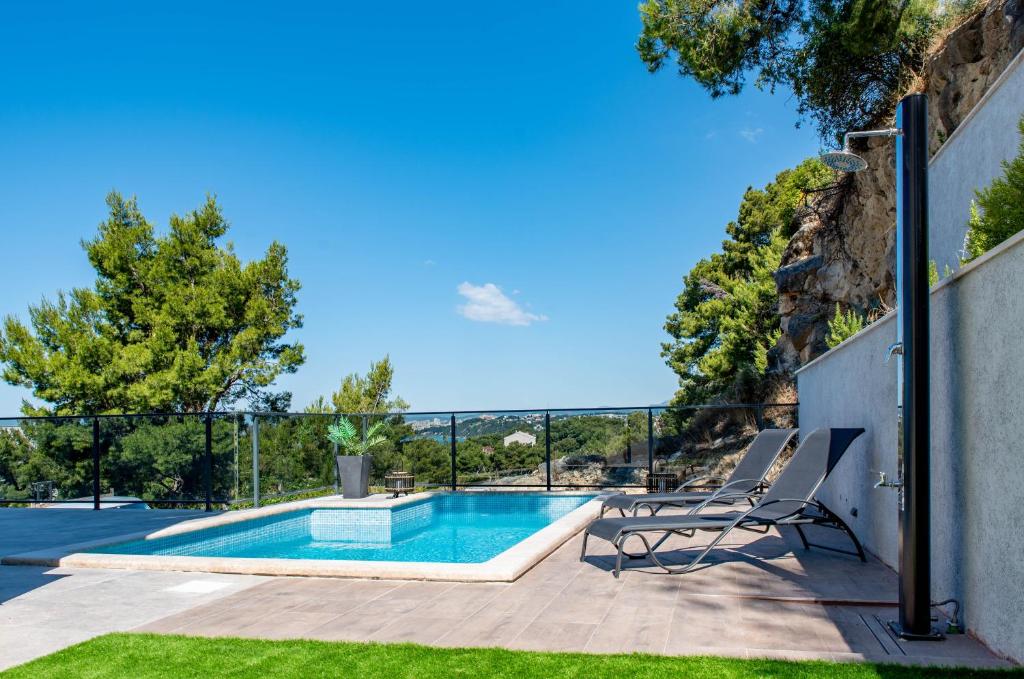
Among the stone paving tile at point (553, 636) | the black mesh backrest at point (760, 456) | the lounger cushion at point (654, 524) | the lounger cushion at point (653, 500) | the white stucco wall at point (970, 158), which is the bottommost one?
the stone paving tile at point (553, 636)

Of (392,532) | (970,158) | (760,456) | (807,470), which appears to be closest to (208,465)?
(392,532)

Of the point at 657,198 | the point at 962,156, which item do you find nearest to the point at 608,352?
the point at 657,198

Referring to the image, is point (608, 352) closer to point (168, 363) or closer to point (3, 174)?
point (168, 363)

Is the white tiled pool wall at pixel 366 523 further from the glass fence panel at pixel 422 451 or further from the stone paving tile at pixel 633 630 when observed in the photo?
the stone paving tile at pixel 633 630

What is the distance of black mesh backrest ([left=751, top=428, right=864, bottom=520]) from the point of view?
5297mm

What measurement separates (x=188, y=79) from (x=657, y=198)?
19066mm

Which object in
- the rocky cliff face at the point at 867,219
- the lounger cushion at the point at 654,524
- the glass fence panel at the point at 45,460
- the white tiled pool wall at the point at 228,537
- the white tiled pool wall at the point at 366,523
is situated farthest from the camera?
the glass fence panel at the point at 45,460

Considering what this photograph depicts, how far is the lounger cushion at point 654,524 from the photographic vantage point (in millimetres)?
4879

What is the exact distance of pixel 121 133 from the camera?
2586 cm

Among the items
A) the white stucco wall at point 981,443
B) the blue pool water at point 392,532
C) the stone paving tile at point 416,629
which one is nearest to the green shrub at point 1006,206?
the white stucco wall at point 981,443

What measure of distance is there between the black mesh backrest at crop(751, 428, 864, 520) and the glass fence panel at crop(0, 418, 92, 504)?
31.5 ft

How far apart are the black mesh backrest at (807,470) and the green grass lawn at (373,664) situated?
232 cm

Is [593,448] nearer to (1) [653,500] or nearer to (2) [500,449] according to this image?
(2) [500,449]

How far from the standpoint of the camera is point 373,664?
126 inches
